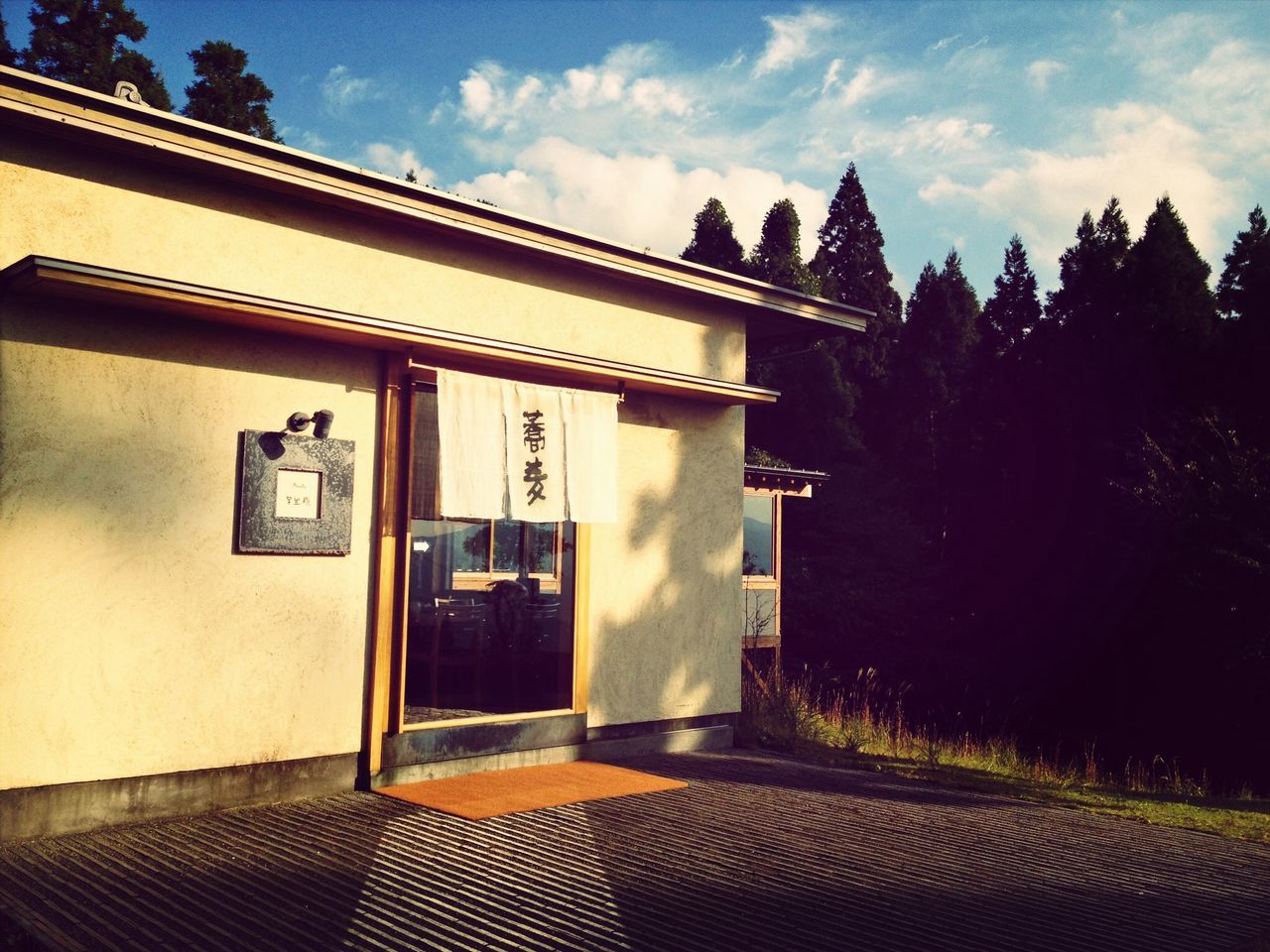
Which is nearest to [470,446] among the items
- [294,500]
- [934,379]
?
[294,500]

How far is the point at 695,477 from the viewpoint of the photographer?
9031mm

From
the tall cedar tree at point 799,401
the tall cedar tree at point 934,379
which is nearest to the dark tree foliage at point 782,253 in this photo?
the tall cedar tree at point 799,401

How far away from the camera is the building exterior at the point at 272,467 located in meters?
5.58

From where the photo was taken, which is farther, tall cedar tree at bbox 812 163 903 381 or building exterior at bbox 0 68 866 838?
tall cedar tree at bbox 812 163 903 381

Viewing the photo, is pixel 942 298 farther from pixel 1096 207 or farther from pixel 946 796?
pixel 946 796

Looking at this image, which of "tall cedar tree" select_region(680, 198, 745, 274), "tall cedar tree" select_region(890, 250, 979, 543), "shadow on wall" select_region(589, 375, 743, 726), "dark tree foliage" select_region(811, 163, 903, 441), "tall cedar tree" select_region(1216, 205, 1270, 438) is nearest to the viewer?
"shadow on wall" select_region(589, 375, 743, 726)

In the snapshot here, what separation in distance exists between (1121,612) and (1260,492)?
6011mm

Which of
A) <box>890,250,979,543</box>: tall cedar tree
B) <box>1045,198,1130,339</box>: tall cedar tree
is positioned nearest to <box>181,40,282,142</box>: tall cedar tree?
<box>890,250,979,543</box>: tall cedar tree

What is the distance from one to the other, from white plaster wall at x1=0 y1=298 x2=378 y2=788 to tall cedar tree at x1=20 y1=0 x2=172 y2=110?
23152mm

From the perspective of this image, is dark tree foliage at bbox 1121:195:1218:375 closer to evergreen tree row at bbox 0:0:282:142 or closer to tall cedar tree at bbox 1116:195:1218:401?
tall cedar tree at bbox 1116:195:1218:401

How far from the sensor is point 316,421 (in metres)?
6.57

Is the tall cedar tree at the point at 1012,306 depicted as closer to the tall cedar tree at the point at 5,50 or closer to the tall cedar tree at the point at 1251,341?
the tall cedar tree at the point at 1251,341

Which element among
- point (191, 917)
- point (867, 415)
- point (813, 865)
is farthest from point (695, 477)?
point (867, 415)

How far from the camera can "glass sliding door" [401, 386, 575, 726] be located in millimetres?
8148
